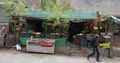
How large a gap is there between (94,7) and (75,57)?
8300mm

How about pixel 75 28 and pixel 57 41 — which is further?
pixel 75 28

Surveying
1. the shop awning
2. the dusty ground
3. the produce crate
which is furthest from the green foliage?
the dusty ground

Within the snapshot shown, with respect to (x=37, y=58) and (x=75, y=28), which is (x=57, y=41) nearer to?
(x=37, y=58)

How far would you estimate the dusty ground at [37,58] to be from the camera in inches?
708

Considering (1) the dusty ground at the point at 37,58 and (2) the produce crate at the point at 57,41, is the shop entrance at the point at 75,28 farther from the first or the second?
(1) the dusty ground at the point at 37,58

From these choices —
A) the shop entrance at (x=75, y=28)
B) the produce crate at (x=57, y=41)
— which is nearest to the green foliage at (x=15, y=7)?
the produce crate at (x=57, y=41)

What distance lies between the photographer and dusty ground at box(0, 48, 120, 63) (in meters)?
18.0

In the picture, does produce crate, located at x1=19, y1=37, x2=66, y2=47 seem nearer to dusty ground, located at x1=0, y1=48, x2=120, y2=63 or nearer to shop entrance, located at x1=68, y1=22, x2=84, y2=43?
dusty ground, located at x1=0, y1=48, x2=120, y2=63

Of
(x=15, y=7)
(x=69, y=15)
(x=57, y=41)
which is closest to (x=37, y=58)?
(x=57, y=41)

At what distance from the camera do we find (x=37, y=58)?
61.7ft

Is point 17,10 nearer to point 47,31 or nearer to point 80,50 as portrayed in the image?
point 47,31

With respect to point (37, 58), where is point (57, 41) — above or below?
above

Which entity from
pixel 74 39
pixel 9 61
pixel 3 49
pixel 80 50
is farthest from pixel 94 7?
pixel 9 61

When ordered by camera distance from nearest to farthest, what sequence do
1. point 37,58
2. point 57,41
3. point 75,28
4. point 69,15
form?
point 37,58 < point 57,41 < point 69,15 < point 75,28
